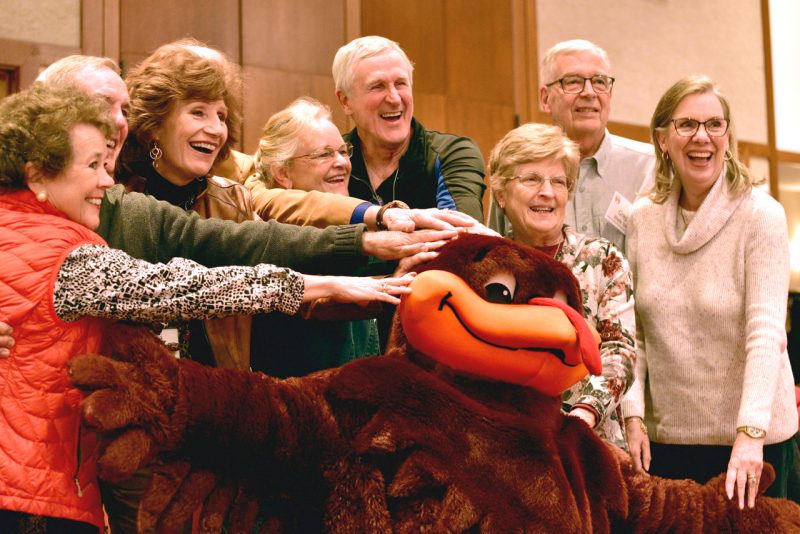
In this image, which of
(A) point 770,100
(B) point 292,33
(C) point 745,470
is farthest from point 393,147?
(A) point 770,100

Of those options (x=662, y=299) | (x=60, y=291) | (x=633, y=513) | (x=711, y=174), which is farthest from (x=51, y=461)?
(x=711, y=174)

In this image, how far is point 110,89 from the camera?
2.01m

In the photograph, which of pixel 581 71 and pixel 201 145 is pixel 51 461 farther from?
pixel 581 71

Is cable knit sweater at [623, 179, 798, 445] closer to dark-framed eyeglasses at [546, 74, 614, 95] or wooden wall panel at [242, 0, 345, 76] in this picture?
dark-framed eyeglasses at [546, 74, 614, 95]

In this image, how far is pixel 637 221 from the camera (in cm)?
255

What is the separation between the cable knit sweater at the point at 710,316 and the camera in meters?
2.33

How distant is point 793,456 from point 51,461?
187 cm

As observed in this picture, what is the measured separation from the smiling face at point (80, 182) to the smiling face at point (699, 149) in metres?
1.54

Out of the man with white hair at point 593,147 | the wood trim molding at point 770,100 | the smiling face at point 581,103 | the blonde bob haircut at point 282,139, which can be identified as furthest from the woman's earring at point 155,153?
the wood trim molding at point 770,100

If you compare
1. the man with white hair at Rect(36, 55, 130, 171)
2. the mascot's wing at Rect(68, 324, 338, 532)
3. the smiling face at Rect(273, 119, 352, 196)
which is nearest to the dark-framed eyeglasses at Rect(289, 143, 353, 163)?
the smiling face at Rect(273, 119, 352, 196)

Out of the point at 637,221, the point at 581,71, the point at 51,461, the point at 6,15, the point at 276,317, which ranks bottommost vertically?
the point at 51,461

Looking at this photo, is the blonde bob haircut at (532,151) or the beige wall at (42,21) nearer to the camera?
the blonde bob haircut at (532,151)

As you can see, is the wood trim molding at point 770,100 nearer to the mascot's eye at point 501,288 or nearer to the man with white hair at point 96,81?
the mascot's eye at point 501,288

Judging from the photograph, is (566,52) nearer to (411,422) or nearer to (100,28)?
(411,422)
